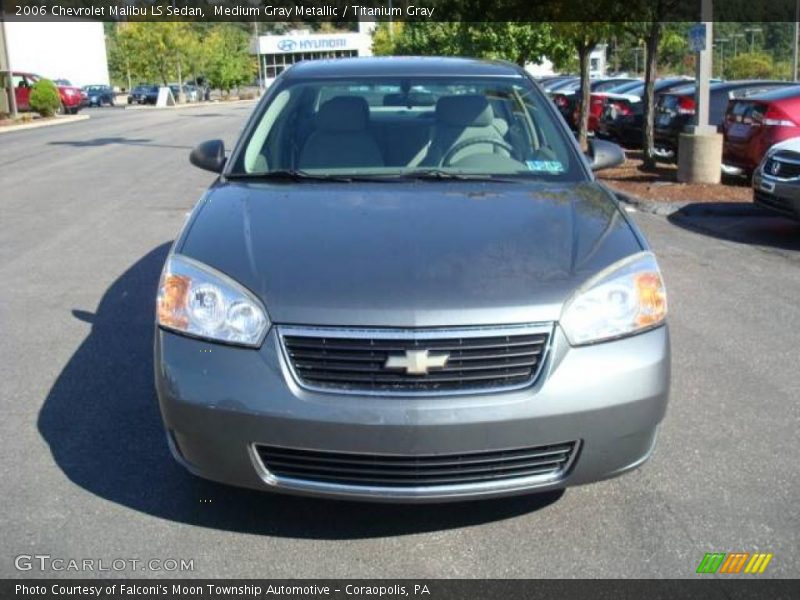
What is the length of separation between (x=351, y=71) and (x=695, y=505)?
2858 mm

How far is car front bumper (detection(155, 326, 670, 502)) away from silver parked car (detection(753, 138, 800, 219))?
21.1 feet

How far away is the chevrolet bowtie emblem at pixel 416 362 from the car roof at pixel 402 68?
7.70 feet

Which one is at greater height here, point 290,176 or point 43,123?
point 290,176

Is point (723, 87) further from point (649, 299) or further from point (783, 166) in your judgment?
point (649, 299)

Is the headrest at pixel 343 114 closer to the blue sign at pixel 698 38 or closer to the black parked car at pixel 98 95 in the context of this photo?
the blue sign at pixel 698 38

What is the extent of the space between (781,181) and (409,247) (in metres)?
6.85

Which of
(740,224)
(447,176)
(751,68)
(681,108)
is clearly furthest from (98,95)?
(447,176)

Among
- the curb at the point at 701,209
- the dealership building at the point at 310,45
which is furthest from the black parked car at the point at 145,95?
the curb at the point at 701,209

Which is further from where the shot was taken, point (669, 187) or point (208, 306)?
point (669, 187)

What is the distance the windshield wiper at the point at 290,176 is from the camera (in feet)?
14.1

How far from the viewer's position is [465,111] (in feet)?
15.8

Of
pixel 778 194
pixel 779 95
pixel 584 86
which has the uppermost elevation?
pixel 584 86

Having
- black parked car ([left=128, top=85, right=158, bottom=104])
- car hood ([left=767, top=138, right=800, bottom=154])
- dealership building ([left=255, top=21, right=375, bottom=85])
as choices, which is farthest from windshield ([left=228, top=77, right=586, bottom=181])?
dealership building ([left=255, top=21, right=375, bottom=85])

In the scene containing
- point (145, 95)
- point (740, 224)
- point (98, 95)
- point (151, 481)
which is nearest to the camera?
point (151, 481)
